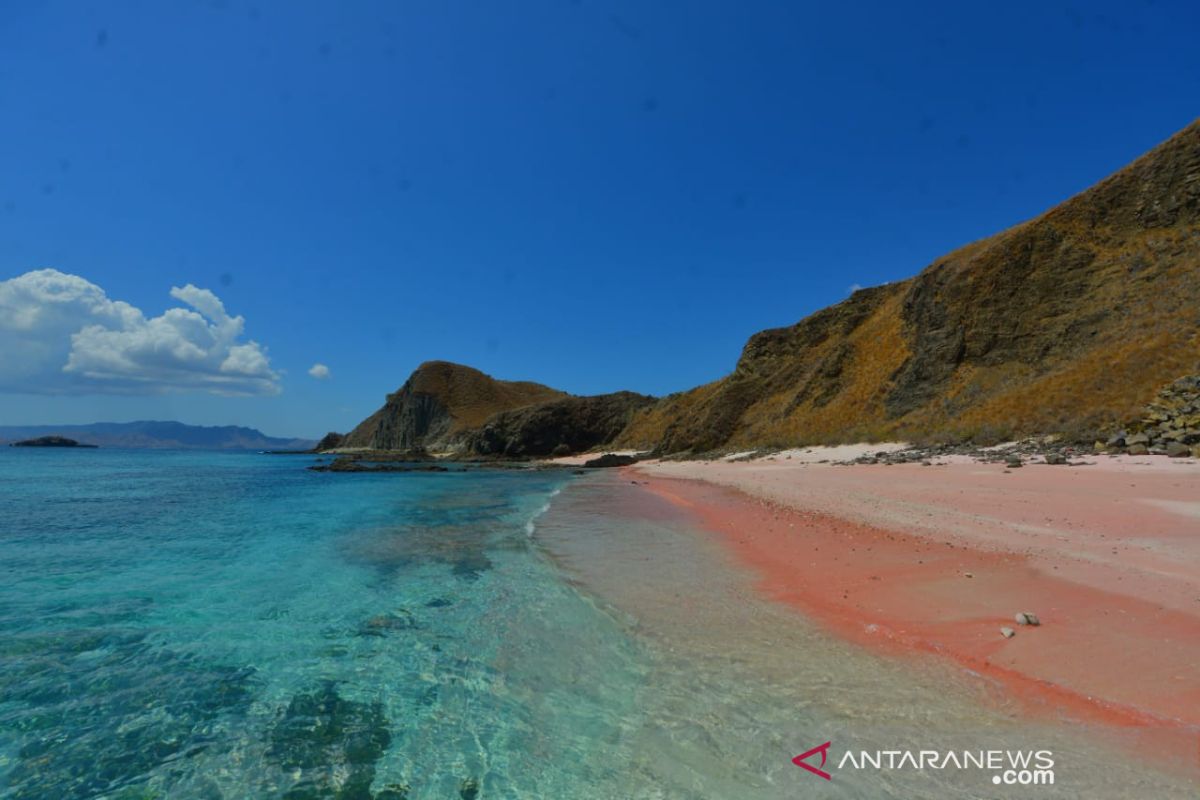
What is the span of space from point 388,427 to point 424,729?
142 meters

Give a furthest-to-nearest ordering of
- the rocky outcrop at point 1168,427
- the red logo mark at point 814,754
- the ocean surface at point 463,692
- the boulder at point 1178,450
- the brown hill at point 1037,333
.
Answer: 1. the brown hill at point 1037,333
2. the rocky outcrop at point 1168,427
3. the boulder at point 1178,450
4. the ocean surface at point 463,692
5. the red logo mark at point 814,754

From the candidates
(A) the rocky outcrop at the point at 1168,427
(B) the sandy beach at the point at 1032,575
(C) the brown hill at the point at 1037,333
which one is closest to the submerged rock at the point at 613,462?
(C) the brown hill at the point at 1037,333

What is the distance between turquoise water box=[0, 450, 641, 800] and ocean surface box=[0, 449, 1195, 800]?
30mm

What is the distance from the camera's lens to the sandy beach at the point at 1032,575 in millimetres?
4453

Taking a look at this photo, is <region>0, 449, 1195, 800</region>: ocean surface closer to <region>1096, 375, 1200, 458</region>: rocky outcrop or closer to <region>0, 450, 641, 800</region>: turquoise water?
<region>0, 450, 641, 800</region>: turquoise water

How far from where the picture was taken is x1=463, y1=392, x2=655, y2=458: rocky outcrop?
310ft

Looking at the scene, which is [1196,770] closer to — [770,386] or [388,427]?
[770,386]

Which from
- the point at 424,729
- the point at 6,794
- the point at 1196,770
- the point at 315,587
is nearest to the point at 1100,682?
the point at 1196,770

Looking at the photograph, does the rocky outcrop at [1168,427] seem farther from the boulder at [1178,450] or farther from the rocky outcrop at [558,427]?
the rocky outcrop at [558,427]

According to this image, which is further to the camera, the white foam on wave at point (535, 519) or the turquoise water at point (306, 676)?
the white foam on wave at point (535, 519)

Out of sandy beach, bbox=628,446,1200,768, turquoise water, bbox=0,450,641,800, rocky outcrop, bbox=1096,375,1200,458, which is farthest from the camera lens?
rocky outcrop, bbox=1096,375,1200,458

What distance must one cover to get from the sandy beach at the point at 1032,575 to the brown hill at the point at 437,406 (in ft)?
358

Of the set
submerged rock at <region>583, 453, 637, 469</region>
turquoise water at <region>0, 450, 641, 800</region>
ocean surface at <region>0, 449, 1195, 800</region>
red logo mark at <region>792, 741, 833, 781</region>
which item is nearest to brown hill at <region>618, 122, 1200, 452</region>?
submerged rock at <region>583, 453, 637, 469</region>

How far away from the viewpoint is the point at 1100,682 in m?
4.45
